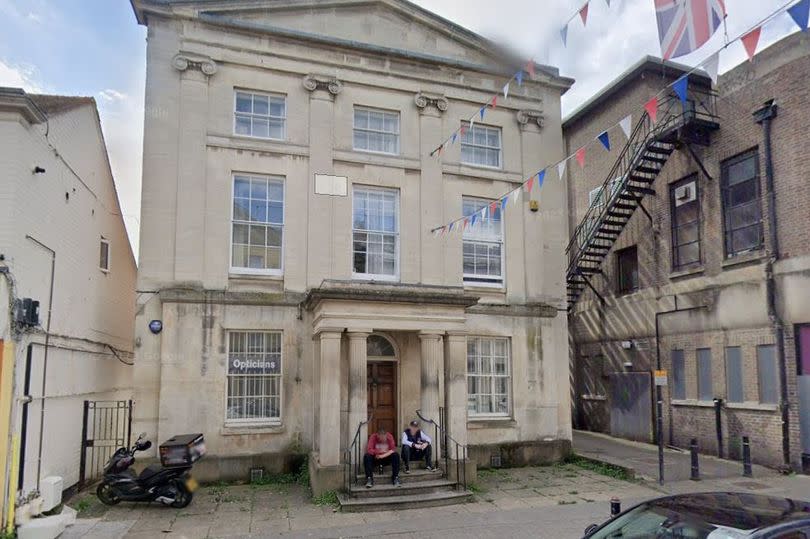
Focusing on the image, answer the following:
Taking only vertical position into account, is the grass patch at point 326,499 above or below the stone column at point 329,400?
below

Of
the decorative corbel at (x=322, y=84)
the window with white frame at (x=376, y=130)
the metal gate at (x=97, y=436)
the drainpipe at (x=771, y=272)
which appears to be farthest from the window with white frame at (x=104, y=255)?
the drainpipe at (x=771, y=272)

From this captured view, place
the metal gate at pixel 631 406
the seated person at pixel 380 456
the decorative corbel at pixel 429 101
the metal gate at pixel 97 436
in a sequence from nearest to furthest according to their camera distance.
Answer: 1. the seated person at pixel 380 456
2. the metal gate at pixel 97 436
3. the decorative corbel at pixel 429 101
4. the metal gate at pixel 631 406

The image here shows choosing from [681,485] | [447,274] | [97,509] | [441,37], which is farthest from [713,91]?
[97,509]

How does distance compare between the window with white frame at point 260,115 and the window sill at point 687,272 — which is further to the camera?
the window sill at point 687,272

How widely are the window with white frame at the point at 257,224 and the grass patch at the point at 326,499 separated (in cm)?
501

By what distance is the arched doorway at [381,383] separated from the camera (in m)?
14.2

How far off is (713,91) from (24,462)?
1783cm

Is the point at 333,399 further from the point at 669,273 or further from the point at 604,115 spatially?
the point at 604,115

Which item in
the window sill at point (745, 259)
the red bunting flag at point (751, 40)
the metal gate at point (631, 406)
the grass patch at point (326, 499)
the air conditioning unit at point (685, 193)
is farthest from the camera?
the metal gate at point (631, 406)

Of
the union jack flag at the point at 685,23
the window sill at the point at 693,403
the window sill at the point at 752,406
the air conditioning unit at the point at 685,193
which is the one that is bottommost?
the window sill at the point at 693,403

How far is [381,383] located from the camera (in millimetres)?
14352

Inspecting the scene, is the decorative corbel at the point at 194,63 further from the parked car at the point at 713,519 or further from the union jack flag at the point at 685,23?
the parked car at the point at 713,519

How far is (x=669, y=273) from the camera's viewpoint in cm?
1812

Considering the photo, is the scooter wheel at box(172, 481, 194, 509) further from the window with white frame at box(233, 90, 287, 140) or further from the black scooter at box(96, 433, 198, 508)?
the window with white frame at box(233, 90, 287, 140)
